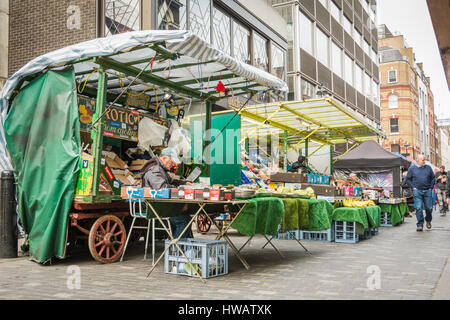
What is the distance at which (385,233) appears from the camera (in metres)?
11.5

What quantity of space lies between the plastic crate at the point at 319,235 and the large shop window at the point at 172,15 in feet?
22.2

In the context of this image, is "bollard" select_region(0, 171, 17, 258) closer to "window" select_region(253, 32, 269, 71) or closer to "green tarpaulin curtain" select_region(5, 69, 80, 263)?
"green tarpaulin curtain" select_region(5, 69, 80, 263)

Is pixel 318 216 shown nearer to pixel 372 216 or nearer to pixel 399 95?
pixel 372 216

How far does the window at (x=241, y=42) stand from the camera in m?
15.5

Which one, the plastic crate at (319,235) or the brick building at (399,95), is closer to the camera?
the plastic crate at (319,235)

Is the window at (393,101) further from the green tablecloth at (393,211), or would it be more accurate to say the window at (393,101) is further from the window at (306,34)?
the green tablecloth at (393,211)

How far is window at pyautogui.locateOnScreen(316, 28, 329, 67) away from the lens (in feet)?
77.5

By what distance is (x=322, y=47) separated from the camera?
951 inches

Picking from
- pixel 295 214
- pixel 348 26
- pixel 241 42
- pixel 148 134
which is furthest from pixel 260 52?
pixel 348 26

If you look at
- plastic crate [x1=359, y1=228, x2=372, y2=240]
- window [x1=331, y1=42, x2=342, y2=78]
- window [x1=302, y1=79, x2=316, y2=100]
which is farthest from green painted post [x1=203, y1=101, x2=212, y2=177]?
window [x1=331, y1=42, x2=342, y2=78]

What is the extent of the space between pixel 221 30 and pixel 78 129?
28.9ft

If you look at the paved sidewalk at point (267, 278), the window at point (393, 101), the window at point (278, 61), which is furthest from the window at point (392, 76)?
the paved sidewalk at point (267, 278)
